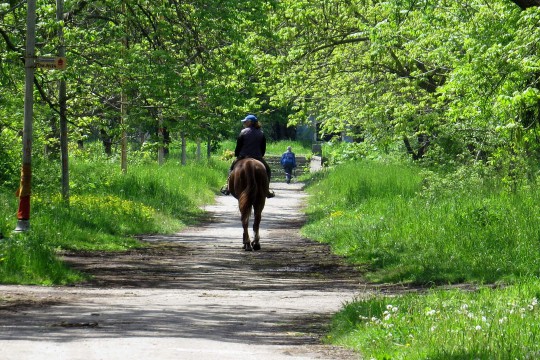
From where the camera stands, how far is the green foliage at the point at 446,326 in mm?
9352

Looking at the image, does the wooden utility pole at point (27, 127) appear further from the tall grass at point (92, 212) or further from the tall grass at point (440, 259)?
the tall grass at point (440, 259)

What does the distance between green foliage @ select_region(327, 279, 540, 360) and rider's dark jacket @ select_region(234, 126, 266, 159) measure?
11326 mm

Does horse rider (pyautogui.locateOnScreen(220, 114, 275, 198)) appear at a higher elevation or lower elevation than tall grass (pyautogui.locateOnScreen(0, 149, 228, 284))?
higher

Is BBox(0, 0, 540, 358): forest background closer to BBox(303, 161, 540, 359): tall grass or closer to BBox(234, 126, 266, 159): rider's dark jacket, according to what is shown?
BBox(303, 161, 540, 359): tall grass

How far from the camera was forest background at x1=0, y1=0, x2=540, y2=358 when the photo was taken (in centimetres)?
1462

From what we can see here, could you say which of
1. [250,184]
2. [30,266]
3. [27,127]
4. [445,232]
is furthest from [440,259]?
[27,127]

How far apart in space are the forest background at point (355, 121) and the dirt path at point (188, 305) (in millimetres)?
692

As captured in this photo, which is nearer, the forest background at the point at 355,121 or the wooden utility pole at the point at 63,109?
the forest background at the point at 355,121

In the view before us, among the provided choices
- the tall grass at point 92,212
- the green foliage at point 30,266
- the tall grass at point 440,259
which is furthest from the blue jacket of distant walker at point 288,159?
the green foliage at point 30,266

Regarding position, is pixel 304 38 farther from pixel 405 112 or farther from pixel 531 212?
pixel 531 212

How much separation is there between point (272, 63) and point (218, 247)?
8987 millimetres

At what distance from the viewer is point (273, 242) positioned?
2614 centimetres

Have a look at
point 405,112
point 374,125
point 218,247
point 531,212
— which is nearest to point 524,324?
Result: point 531,212

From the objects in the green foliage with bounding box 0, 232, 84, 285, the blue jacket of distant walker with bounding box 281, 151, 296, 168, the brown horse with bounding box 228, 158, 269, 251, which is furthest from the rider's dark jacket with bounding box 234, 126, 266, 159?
the blue jacket of distant walker with bounding box 281, 151, 296, 168
